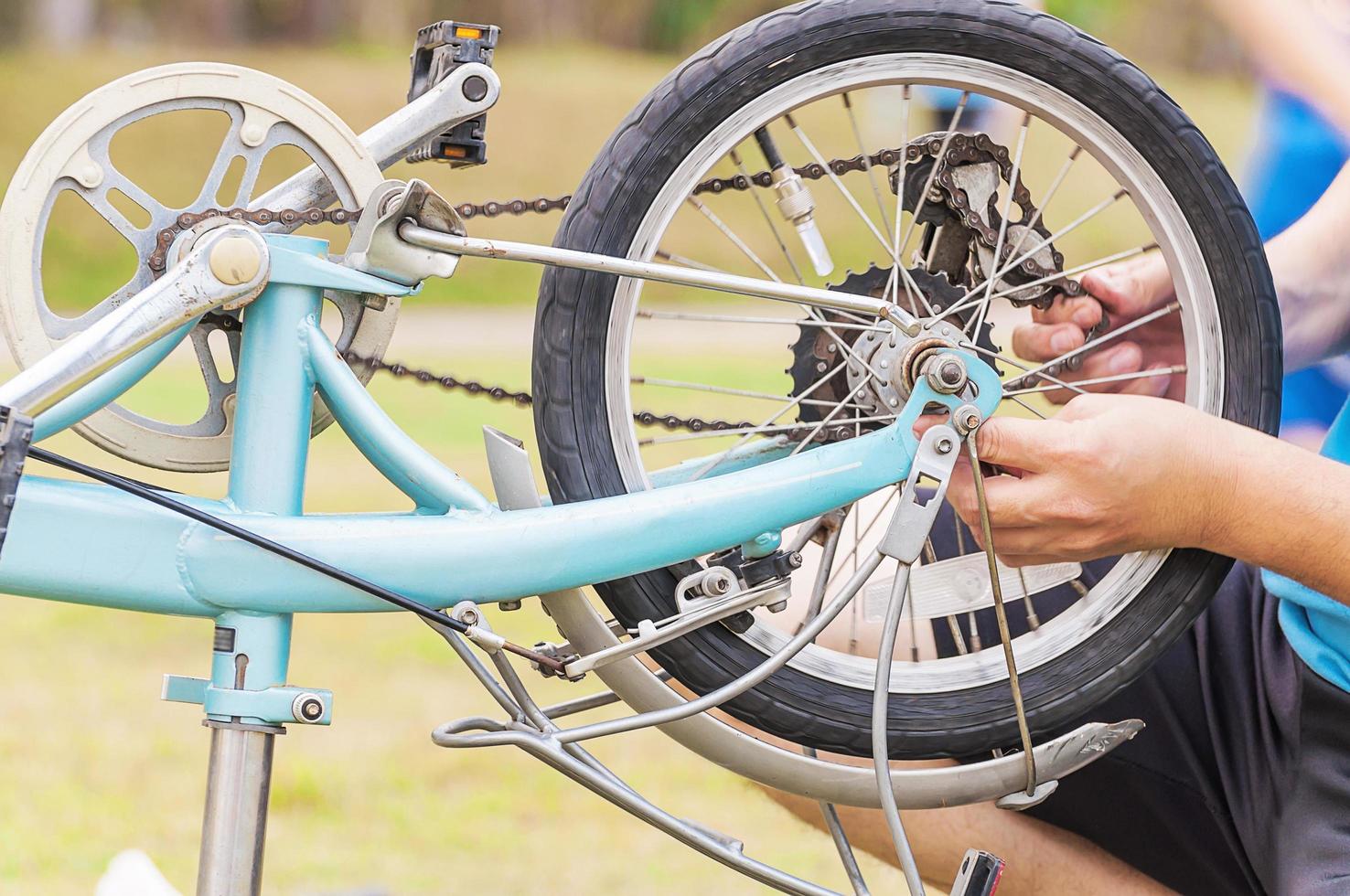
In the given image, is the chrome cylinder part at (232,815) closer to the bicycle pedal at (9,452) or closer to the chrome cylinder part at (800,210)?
the bicycle pedal at (9,452)

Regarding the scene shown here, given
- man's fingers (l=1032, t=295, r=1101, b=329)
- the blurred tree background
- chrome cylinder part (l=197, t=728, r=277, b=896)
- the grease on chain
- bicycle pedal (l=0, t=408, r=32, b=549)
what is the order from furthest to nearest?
1. the blurred tree background
2. man's fingers (l=1032, t=295, r=1101, b=329)
3. the grease on chain
4. chrome cylinder part (l=197, t=728, r=277, b=896)
5. bicycle pedal (l=0, t=408, r=32, b=549)

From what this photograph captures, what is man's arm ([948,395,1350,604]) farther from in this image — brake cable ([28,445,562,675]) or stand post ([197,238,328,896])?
stand post ([197,238,328,896])

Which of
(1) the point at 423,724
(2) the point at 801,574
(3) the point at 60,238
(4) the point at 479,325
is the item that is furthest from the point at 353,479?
(3) the point at 60,238

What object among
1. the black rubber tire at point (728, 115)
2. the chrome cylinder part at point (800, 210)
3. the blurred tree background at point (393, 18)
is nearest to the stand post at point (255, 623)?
the black rubber tire at point (728, 115)

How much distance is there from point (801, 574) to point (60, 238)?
476 inches

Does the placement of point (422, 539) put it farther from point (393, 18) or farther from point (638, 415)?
point (393, 18)

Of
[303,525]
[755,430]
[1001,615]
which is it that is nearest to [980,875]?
[1001,615]

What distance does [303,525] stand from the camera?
1.20m

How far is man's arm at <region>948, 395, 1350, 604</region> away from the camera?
1.29 meters

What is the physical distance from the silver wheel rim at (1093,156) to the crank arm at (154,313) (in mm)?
328

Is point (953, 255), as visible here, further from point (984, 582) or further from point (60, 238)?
point (60, 238)

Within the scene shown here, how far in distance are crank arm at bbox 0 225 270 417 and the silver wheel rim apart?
33 cm

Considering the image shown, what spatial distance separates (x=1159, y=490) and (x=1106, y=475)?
0.18 ft

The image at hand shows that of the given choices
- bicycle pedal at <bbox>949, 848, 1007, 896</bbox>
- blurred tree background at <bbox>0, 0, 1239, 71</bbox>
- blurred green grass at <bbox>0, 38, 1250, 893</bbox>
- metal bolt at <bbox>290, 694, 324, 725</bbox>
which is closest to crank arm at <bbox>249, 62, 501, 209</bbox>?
metal bolt at <bbox>290, 694, 324, 725</bbox>
